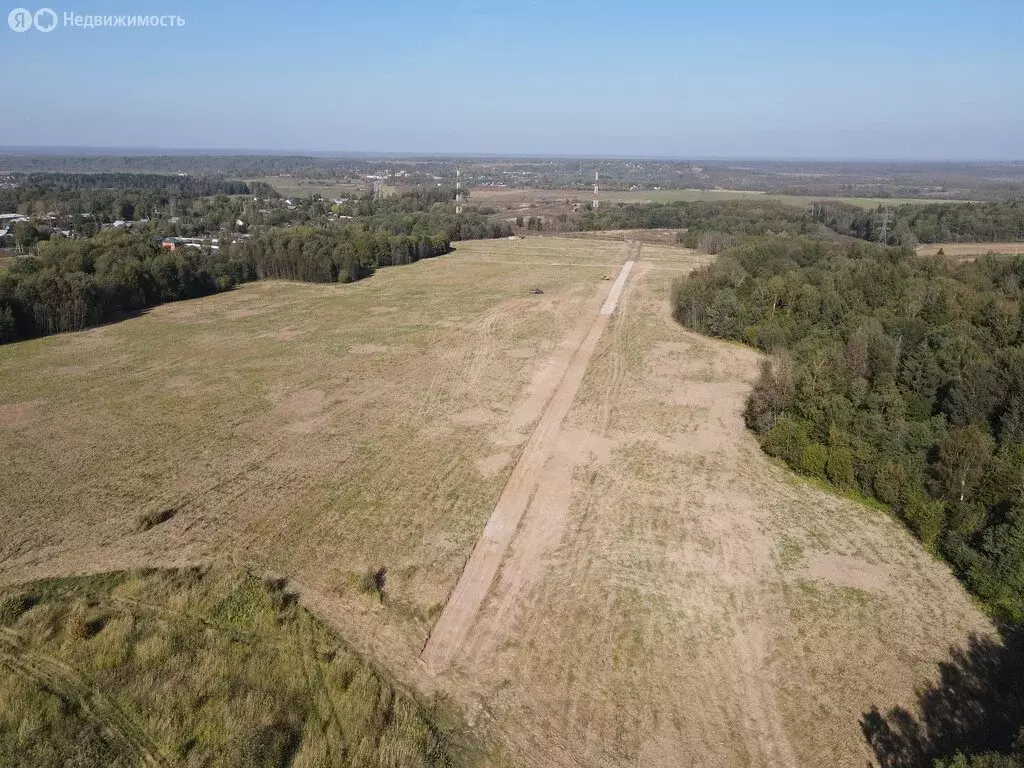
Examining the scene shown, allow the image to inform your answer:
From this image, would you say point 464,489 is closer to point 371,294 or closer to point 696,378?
point 696,378

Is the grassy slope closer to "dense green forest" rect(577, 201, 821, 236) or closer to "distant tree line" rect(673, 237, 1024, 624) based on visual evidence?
"distant tree line" rect(673, 237, 1024, 624)

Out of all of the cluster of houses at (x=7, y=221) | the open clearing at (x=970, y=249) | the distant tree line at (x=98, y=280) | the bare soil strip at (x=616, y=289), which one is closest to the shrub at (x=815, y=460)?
the bare soil strip at (x=616, y=289)

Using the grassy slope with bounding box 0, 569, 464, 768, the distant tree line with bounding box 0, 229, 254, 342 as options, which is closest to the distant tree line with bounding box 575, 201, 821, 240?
the distant tree line with bounding box 0, 229, 254, 342

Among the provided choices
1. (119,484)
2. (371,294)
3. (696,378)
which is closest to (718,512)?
(696,378)

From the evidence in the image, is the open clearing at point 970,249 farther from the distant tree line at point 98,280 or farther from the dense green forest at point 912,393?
the distant tree line at point 98,280

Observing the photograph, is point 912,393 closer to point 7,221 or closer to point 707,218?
point 707,218

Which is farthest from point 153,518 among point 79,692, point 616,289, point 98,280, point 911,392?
point 616,289
